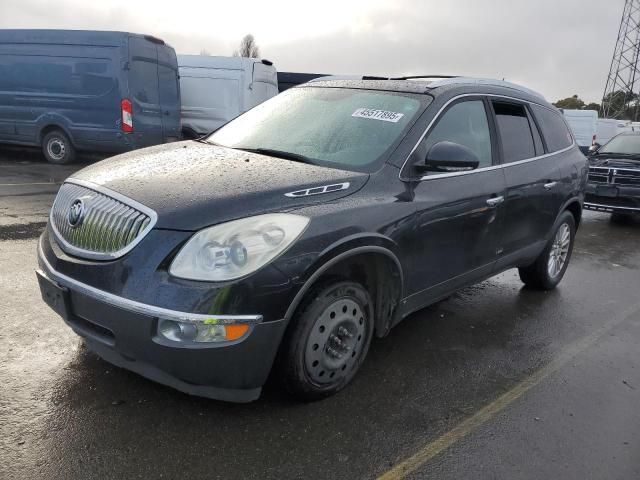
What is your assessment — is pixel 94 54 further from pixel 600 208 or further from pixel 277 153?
pixel 600 208

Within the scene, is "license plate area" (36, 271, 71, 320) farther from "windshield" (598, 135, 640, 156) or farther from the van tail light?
"windshield" (598, 135, 640, 156)

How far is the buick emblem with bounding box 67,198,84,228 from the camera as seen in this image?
110 inches

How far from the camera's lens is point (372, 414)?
9.82 ft

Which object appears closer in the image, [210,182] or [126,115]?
[210,182]

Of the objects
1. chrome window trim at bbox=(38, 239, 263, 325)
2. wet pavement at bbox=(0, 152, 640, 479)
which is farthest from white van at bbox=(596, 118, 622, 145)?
chrome window trim at bbox=(38, 239, 263, 325)

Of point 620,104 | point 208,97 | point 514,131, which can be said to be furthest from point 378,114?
point 620,104

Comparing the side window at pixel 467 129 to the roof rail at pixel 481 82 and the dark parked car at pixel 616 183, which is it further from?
the dark parked car at pixel 616 183

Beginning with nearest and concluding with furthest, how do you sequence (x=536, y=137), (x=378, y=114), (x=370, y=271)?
(x=370, y=271) < (x=378, y=114) < (x=536, y=137)

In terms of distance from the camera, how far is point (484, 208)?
153 inches

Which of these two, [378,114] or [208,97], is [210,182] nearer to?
[378,114]

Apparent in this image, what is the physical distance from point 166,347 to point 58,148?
10.8m

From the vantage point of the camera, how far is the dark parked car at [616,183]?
924cm

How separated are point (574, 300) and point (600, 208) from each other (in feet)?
16.9

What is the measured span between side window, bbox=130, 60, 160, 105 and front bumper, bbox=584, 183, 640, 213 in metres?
8.19
